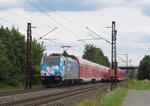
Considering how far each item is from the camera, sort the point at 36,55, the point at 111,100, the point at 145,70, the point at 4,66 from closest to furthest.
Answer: the point at 111,100 < the point at 4,66 < the point at 36,55 < the point at 145,70

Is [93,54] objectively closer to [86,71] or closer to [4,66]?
[86,71]

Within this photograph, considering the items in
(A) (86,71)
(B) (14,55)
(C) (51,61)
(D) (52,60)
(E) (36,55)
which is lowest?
(A) (86,71)

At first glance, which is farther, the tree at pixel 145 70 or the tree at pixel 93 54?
the tree at pixel 93 54

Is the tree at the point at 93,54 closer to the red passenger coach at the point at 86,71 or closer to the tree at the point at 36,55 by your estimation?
the red passenger coach at the point at 86,71

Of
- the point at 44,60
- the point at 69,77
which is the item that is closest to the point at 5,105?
the point at 44,60

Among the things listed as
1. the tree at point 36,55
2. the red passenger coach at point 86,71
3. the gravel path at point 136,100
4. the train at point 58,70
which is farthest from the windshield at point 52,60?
the gravel path at point 136,100

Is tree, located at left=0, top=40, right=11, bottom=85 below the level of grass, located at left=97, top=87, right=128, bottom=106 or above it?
above

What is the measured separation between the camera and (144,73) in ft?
423

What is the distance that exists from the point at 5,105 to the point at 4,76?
2965cm

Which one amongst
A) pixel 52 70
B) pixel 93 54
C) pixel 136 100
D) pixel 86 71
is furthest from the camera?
pixel 93 54

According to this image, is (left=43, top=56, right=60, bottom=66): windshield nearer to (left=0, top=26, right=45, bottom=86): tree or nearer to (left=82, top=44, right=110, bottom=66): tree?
(left=0, top=26, right=45, bottom=86): tree

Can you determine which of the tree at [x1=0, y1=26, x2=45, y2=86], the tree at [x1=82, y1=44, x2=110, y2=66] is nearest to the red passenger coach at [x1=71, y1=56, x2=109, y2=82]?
the tree at [x1=0, y1=26, x2=45, y2=86]

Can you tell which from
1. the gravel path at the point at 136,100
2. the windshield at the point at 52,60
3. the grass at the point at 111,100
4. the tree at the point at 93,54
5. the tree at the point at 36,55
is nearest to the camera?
the grass at the point at 111,100

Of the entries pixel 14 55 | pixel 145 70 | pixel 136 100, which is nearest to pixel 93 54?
pixel 145 70
